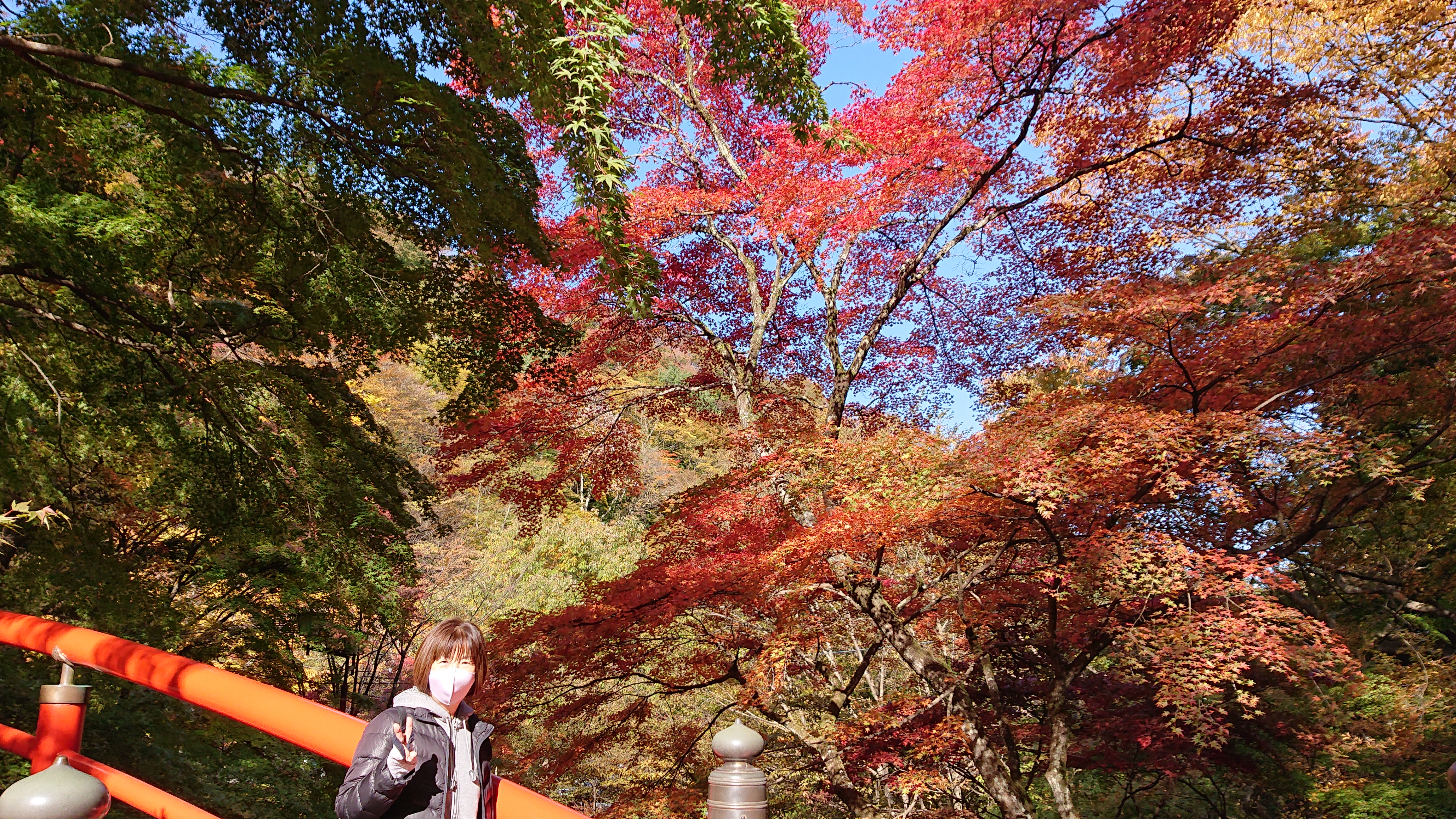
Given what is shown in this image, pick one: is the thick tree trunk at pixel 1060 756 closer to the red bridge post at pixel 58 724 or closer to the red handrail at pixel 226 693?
the red handrail at pixel 226 693

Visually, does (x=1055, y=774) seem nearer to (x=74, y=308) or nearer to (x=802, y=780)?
(x=802, y=780)

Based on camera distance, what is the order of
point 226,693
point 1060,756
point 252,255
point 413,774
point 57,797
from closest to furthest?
point 57,797, point 413,774, point 226,693, point 252,255, point 1060,756

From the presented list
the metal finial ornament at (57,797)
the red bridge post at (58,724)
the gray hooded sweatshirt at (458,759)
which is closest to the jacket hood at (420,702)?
the gray hooded sweatshirt at (458,759)

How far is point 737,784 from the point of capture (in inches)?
66.4

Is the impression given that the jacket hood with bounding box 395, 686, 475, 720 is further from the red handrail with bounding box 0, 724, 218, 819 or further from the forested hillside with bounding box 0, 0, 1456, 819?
the forested hillside with bounding box 0, 0, 1456, 819

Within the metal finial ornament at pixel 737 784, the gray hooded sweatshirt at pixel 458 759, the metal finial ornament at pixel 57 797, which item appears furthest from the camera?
the metal finial ornament at pixel 737 784

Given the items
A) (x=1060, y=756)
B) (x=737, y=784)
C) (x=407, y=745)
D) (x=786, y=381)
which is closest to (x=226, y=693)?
(x=407, y=745)

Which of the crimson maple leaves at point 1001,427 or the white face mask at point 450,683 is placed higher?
the crimson maple leaves at point 1001,427

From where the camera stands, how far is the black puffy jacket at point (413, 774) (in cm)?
119

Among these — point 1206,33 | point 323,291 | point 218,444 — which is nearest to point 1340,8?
point 1206,33

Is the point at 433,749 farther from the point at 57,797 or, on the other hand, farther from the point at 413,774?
→ the point at 57,797

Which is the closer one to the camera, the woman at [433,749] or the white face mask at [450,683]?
the woman at [433,749]

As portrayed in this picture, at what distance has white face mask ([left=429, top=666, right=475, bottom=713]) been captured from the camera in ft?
4.54

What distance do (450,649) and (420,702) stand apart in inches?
3.6
